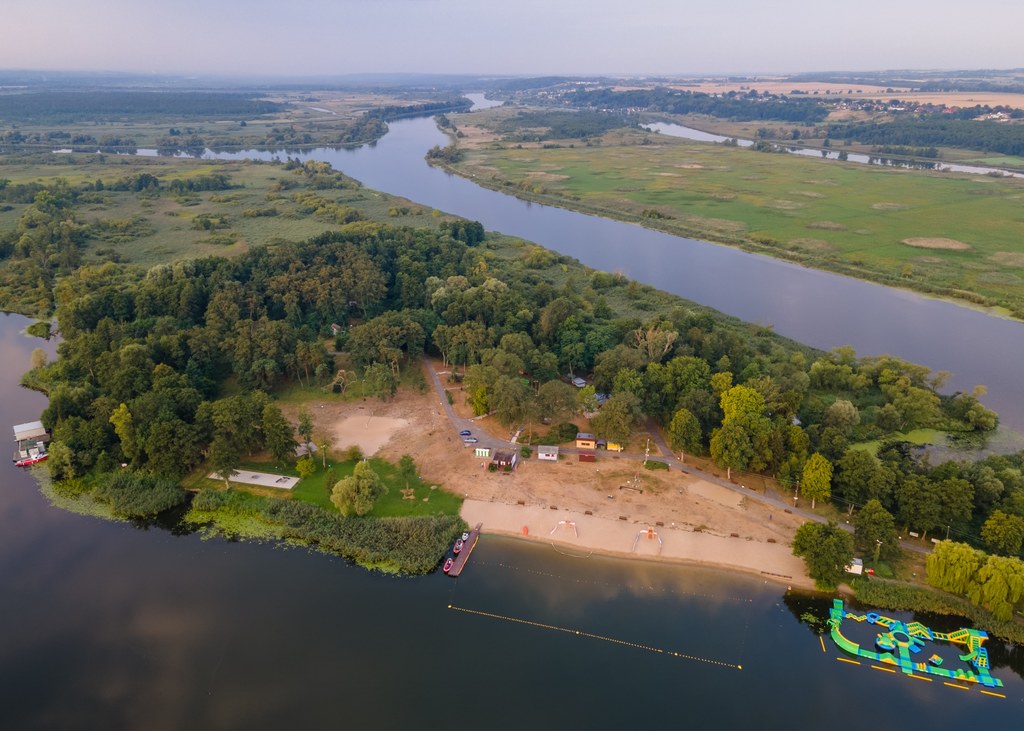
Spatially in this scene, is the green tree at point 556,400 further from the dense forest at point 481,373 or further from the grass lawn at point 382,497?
the grass lawn at point 382,497

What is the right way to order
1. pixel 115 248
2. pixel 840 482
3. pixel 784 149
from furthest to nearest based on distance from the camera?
1. pixel 784 149
2. pixel 115 248
3. pixel 840 482

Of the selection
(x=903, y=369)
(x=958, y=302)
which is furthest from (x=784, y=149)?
(x=903, y=369)

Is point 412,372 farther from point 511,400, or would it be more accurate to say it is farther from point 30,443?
point 30,443

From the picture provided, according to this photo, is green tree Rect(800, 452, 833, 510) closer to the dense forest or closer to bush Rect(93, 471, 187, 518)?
the dense forest

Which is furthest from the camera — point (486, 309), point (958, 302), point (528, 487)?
point (958, 302)

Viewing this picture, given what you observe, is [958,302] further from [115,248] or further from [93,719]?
[115,248]

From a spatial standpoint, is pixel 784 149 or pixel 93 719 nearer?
pixel 93 719
